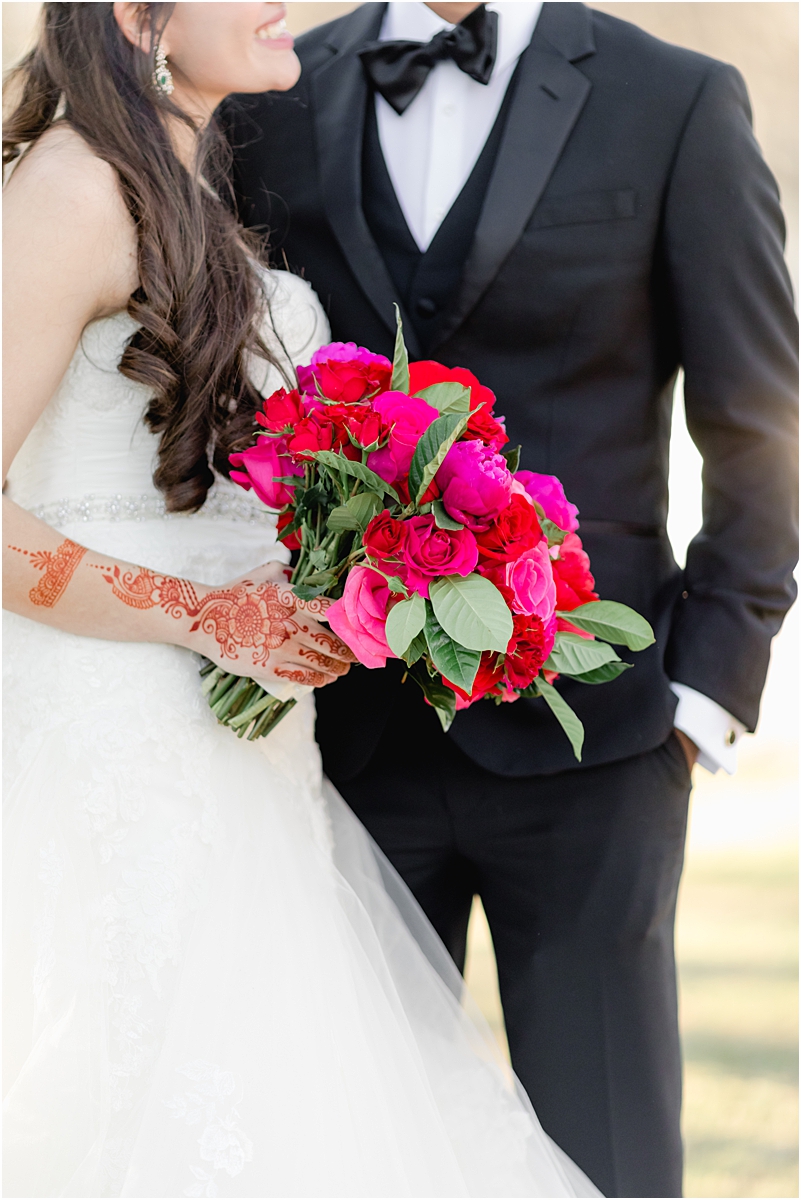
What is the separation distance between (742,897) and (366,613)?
4558mm

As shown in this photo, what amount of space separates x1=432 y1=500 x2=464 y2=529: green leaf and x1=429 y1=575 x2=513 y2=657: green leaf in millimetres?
63

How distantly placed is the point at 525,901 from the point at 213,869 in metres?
0.64

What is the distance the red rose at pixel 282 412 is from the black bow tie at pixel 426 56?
2.60 ft

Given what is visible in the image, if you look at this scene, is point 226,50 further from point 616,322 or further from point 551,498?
point 551,498

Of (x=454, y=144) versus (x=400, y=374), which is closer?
(x=400, y=374)

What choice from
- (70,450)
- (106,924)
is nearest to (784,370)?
(70,450)

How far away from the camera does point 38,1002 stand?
150 cm

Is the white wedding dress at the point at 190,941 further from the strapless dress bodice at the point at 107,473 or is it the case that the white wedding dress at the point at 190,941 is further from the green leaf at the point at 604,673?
the green leaf at the point at 604,673

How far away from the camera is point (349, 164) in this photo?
1.98 m

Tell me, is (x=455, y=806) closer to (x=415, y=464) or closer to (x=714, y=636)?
(x=714, y=636)

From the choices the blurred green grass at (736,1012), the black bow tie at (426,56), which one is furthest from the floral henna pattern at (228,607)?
the blurred green grass at (736,1012)

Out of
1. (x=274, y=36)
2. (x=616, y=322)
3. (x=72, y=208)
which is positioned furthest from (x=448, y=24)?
(x=72, y=208)

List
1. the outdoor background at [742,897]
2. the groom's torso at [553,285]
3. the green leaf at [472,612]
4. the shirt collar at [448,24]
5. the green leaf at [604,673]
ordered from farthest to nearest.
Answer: the outdoor background at [742,897], the shirt collar at [448,24], the groom's torso at [553,285], the green leaf at [604,673], the green leaf at [472,612]

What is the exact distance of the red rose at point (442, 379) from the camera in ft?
5.03
